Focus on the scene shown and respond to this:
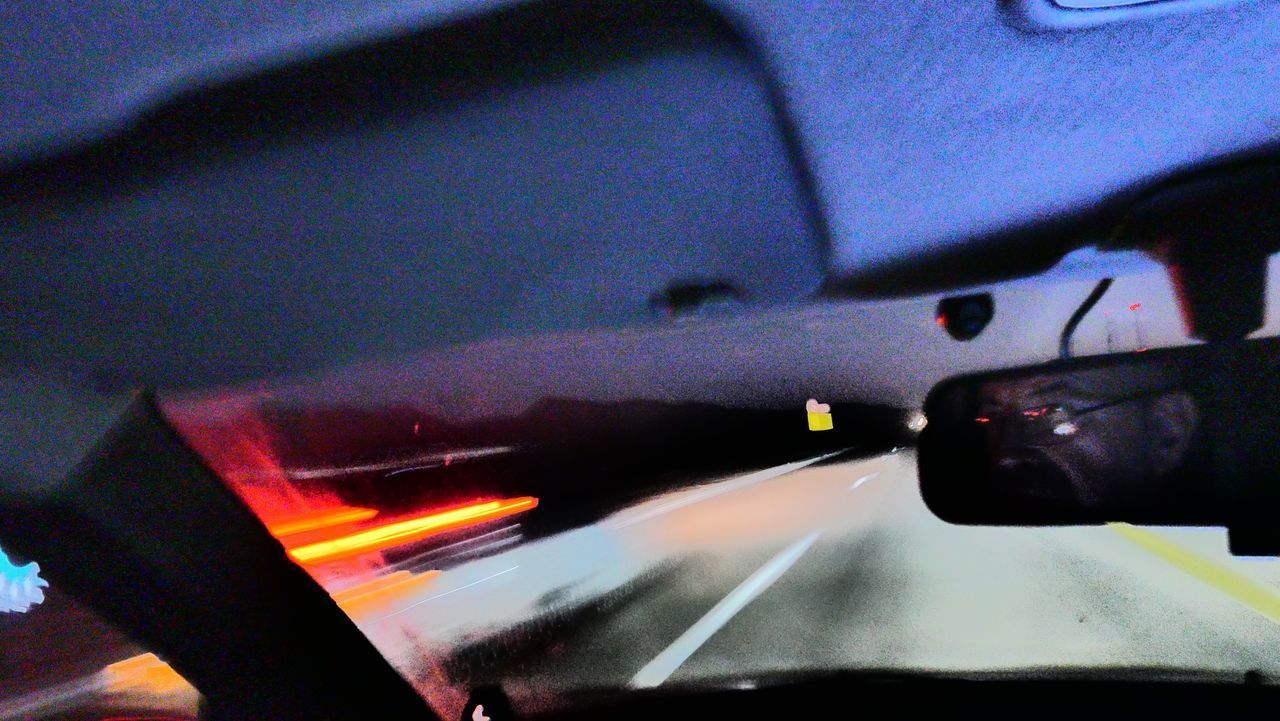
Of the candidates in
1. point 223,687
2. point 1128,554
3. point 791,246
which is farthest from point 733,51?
point 1128,554

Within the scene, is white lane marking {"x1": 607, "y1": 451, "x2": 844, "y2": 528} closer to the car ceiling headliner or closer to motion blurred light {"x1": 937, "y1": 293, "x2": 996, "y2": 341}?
motion blurred light {"x1": 937, "y1": 293, "x2": 996, "y2": 341}

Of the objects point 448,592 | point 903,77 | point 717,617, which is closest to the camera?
point 903,77

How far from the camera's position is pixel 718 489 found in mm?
18766

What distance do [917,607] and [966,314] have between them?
271 inches

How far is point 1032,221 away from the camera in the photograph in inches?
66.1

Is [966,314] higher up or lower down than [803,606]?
higher up

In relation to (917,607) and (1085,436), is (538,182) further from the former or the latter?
(917,607)

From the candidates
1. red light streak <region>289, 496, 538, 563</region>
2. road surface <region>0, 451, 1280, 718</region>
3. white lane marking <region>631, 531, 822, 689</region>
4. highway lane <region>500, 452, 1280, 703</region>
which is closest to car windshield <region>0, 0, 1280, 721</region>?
road surface <region>0, 451, 1280, 718</region>

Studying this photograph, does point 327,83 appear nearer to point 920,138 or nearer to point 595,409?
point 920,138

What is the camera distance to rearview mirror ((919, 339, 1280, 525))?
2.17 meters

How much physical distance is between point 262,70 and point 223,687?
74.8 inches

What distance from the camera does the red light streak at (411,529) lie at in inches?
324

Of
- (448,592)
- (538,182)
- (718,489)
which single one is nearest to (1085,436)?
(538,182)

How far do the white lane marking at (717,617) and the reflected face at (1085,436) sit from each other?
9.90ft
